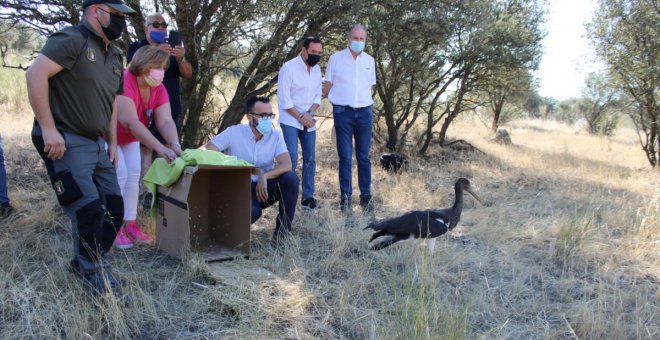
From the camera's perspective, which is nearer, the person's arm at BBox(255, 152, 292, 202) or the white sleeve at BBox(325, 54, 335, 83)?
the person's arm at BBox(255, 152, 292, 202)

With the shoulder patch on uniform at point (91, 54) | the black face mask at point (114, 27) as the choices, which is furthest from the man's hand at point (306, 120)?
the shoulder patch on uniform at point (91, 54)

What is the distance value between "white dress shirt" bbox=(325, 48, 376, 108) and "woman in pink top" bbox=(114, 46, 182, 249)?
2.17m

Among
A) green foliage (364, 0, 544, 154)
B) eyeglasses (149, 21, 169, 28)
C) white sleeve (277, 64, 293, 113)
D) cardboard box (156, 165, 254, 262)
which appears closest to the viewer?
cardboard box (156, 165, 254, 262)

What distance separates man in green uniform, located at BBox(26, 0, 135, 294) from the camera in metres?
2.95

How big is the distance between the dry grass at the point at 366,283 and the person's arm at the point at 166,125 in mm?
934

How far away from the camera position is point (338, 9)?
616 centimetres

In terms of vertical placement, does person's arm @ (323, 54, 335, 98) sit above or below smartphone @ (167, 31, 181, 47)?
below

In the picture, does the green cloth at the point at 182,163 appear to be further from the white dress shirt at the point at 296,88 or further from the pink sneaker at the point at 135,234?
the white dress shirt at the point at 296,88

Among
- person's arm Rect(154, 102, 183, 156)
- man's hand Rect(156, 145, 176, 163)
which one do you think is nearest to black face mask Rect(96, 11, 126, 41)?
man's hand Rect(156, 145, 176, 163)

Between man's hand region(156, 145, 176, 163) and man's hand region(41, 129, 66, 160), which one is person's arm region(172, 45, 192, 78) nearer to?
man's hand region(156, 145, 176, 163)

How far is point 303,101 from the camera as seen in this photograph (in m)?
5.79

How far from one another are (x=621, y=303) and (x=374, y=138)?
7536 mm

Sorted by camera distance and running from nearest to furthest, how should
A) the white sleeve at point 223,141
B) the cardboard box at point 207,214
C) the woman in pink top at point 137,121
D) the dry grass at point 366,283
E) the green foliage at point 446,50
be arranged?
the dry grass at point 366,283, the cardboard box at point 207,214, the woman in pink top at point 137,121, the white sleeve at point 223,141, the green foliage at point 446,50

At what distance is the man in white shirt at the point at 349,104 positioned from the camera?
19.7ft
